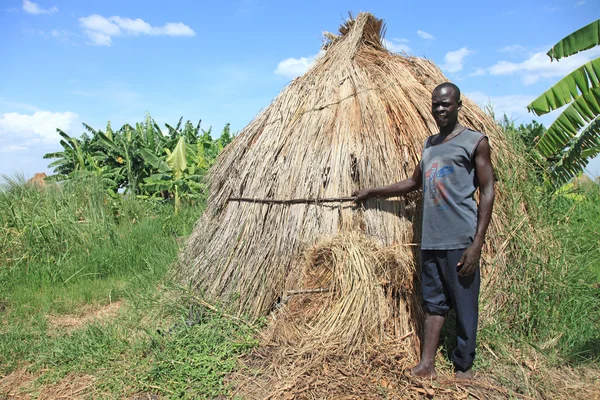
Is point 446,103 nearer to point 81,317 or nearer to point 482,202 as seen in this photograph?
point 482,202

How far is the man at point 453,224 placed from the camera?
107 inches

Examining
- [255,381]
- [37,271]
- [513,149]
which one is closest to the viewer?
[255,381]

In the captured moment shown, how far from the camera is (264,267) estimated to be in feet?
12.3

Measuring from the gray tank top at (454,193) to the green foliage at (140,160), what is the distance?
6.49 meters

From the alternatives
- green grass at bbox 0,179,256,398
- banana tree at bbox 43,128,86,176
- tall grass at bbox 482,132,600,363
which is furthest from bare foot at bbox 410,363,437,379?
banana tree at bbox 43,128,86,176

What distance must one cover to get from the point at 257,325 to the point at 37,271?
141 inches

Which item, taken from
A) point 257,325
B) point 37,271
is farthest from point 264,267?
point 37,271

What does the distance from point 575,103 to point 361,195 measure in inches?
162

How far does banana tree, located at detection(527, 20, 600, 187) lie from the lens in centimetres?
569

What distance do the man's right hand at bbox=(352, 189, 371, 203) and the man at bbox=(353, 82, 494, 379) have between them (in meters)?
0.52

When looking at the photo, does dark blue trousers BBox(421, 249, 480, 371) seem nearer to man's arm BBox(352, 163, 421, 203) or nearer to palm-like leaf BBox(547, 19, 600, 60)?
man's arm BBox(352, 163, 421, 203)

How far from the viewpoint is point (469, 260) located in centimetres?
271

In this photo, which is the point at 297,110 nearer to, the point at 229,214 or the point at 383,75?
the point at 383,75

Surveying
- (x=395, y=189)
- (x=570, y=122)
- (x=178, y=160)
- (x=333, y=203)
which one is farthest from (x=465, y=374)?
(x=178, y=160)
